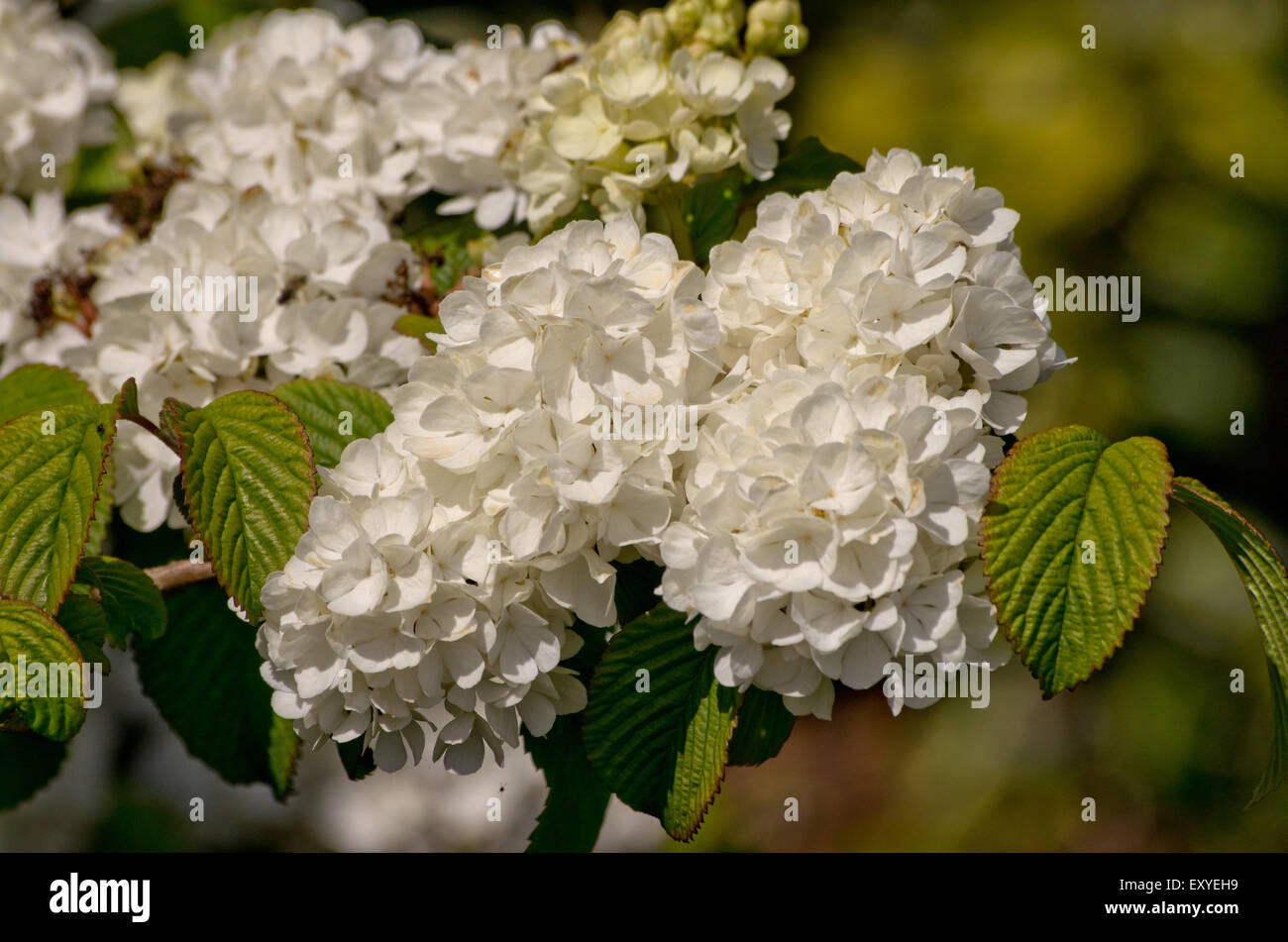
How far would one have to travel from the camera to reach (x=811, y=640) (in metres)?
0.74

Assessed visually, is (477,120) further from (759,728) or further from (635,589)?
(759,728)

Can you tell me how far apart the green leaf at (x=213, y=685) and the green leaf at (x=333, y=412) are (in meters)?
0.32

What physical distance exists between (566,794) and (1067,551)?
481 mm

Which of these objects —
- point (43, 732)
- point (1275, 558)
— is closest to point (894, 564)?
point (1275, 558)

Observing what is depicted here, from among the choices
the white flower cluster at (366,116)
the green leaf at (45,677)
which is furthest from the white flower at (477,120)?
the green leaf at (45,677)

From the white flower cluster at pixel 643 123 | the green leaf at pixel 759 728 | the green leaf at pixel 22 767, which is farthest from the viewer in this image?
the green leaf at pixel 22 767

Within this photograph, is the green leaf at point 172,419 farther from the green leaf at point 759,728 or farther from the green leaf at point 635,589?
the green leaf at point 759,728

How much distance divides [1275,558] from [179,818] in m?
2.39

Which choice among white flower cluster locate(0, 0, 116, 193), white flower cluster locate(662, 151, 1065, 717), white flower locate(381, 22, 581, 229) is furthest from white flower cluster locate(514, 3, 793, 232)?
white flower cluster locate(0, 0, 116, 193)

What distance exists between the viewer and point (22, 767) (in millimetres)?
1342

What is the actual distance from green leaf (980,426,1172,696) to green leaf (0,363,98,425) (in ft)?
2.76

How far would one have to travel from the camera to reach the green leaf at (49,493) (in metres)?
0.90

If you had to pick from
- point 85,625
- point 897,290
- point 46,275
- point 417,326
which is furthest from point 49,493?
point 897,290

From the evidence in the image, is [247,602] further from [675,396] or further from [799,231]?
[799,231]
